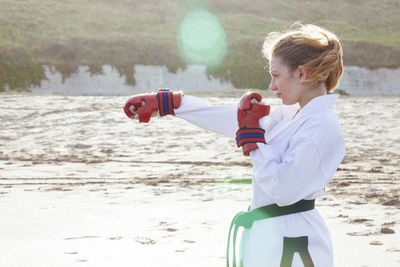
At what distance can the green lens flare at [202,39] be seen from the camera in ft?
120

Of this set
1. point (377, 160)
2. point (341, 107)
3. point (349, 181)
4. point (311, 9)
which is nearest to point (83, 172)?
point (349, 181)

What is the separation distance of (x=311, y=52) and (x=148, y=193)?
226 inches

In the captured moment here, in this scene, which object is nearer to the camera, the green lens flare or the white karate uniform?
the white karate uniform

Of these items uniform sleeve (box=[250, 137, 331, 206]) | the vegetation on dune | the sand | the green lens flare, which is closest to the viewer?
uniform sleeve (box=[250, 137, 331, 206])

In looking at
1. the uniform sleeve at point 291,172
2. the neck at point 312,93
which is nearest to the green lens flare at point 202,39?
the neck at point 312,93

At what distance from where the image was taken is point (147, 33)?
39.4 meters

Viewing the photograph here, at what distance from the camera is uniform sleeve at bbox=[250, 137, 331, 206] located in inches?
88.9

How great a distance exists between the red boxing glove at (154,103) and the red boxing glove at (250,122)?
0.32 meters

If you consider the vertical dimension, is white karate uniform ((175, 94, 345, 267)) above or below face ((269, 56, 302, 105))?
below

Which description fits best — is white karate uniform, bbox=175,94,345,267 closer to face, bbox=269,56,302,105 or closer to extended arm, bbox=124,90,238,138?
face, bbox=269,56,302,105

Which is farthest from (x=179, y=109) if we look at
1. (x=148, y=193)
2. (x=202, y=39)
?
(x=202, y=39)

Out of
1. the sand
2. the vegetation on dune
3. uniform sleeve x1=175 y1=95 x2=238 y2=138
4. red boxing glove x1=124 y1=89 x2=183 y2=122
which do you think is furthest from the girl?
the vegetation on dune

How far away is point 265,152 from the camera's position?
2.33 metres

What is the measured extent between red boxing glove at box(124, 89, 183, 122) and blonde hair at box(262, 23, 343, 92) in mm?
485
